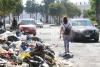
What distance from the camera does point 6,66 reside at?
7.43 metres

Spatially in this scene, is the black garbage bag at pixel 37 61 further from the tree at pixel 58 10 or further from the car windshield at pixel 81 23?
the tree at pixel 58 10

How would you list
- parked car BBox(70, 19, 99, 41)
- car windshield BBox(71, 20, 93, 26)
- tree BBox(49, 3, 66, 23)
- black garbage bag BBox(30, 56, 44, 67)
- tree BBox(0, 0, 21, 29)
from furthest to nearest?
tree BBox(49, 3, 66, 23)
tree BBox(0, 0, 21, 29)
car windshield BBox(71, 20, 93, 26)
parked car BBox(70, 19, 99, 41)
black garbage bag BBox(30, 56, 44, 67)

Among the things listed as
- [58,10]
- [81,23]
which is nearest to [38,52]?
[81,23]

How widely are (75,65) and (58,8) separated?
71109 mm

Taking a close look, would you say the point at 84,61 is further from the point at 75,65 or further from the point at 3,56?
the point at 3,56

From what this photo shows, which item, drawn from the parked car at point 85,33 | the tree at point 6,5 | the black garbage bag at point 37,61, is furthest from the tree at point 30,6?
the black garbage bag at point 37,61

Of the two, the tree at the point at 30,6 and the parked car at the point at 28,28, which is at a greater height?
the parked car at the point at 28,28

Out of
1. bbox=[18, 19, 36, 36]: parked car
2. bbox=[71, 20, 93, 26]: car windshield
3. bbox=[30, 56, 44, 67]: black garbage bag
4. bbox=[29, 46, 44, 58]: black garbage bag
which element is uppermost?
bbox=[29, 46, 44, 58]: black garbage bag

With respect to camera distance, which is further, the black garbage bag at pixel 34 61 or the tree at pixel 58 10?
the tree at pixel 58 10

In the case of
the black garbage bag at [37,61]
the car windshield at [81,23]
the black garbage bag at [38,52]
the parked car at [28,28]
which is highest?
the black garbage bag at [38,52]

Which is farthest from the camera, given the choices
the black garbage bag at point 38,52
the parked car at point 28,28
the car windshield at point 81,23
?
the parked car at point 28,28

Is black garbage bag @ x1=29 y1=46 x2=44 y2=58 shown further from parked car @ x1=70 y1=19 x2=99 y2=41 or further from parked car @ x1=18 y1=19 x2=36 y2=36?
parked car @ x1=18 y1=19 x2=36 y2=36

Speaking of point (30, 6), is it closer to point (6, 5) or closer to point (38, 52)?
point (6, 5)

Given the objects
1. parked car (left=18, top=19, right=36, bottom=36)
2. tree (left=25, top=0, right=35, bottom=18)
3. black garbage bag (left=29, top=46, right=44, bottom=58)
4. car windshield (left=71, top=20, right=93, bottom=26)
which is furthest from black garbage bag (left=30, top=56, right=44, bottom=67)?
tree (left=25, top=0, right=35, bottom=18)
